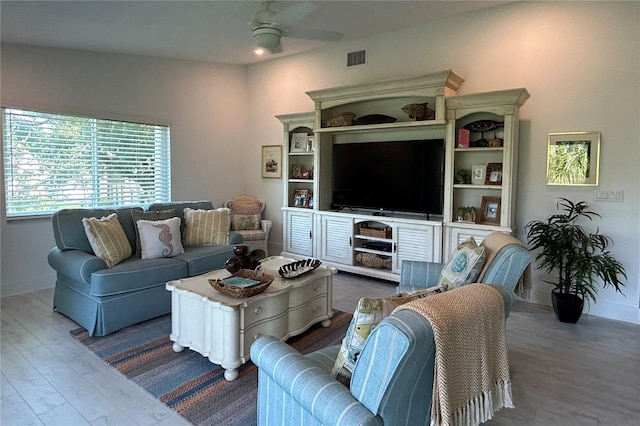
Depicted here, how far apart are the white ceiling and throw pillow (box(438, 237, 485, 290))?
2.09 m

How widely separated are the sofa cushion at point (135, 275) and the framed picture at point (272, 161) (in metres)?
2.72

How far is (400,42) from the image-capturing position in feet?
16.2

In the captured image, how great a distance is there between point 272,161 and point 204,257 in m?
2.65

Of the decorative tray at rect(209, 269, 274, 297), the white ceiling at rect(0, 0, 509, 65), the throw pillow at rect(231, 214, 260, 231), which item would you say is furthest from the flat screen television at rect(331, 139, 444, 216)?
the decorative tray at rect(209, 269, 274, 297)

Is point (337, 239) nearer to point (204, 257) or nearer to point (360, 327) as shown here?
point (204, 257)

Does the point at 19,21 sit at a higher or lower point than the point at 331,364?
higher

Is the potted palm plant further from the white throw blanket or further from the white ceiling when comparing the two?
the white throw blanket

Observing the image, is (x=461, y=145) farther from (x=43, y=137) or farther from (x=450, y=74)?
(x=43, y=137)

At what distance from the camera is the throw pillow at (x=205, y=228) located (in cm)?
438

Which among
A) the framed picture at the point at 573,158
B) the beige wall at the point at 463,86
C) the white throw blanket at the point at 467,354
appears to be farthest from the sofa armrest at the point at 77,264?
the framed picture at the point at 573,158

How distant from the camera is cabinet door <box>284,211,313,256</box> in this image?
18.1 feet

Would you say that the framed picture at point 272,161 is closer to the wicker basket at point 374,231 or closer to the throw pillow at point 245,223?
the throw pillow at point 245,223

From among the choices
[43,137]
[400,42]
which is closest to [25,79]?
[43,137]

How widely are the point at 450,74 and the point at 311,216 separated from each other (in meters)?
2.45
